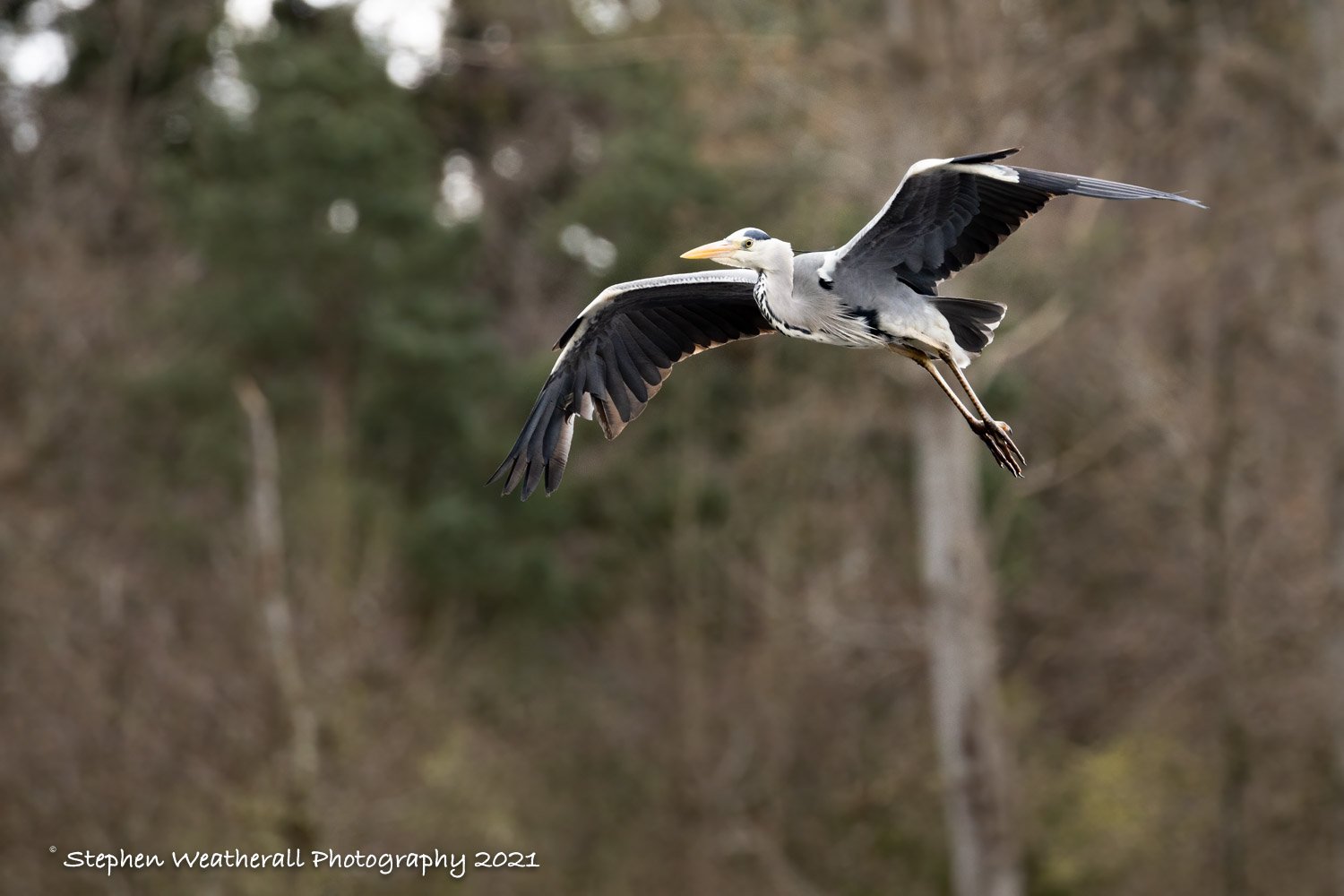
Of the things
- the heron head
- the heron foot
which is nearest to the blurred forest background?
the heron foot

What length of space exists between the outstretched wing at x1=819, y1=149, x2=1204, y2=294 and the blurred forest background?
8031 millimetres

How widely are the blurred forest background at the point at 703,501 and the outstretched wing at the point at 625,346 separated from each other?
23.1 ft

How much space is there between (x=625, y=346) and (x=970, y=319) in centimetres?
169

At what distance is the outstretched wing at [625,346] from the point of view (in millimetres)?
8375

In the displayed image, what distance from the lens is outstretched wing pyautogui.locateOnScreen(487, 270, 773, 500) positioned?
27.5 feet

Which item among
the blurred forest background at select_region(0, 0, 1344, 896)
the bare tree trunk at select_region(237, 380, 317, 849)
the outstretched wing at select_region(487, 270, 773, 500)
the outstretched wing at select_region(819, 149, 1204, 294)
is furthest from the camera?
the blurred forest background at select_region(0, 0, 1344, 896)

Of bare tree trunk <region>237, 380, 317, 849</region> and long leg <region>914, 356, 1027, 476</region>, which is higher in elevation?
bare tree trunk <region>237, 380, 317, 849</region>

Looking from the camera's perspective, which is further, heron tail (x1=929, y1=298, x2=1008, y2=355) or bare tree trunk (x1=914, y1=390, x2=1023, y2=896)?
bare tree trunk (x1=914, y1=390, x2=1023, y2=896)

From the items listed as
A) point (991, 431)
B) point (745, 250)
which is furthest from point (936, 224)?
point (991, 431)

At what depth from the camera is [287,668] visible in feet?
49.1

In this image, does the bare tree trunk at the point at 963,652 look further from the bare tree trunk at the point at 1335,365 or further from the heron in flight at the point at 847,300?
the heron in flight at the point at 847,300

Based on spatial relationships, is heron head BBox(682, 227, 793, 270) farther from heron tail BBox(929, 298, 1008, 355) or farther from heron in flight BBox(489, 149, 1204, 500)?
heron tail BBox(929, 298, 1008, 355)

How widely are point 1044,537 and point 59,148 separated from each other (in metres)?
15.0

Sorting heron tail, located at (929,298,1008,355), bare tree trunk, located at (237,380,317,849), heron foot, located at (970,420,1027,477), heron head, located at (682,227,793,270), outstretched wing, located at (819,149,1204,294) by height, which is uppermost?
bare tree trunk, located at (237,380,317,849)
